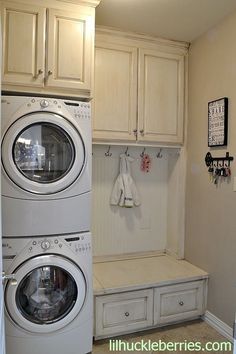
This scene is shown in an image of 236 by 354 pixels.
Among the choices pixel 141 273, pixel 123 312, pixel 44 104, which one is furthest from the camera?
pixel 141 273

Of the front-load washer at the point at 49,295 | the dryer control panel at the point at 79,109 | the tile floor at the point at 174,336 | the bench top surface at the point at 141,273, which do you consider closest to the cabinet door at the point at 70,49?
the dryer control panel at the point at 79,109

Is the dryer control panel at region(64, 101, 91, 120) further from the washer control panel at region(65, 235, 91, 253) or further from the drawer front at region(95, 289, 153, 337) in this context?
the drawer front at region(95, 289, 153, 337)

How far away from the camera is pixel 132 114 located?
2535 mm

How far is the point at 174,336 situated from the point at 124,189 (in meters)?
1.30

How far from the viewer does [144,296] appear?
90.1 inches

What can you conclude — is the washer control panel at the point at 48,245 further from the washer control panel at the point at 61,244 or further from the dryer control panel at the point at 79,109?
the dryer control panel at the point at 79,109

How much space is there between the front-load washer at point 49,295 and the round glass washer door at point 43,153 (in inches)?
14.6

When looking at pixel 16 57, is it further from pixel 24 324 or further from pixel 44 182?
pixel 24 324

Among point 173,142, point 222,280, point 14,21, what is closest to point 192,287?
point 222,280

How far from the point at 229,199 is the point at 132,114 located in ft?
3.60

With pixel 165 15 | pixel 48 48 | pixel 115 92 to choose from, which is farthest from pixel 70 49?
pixel 165 15

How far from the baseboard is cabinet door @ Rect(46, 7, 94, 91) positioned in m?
2.12

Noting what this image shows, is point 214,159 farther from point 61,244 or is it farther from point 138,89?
point 61,244

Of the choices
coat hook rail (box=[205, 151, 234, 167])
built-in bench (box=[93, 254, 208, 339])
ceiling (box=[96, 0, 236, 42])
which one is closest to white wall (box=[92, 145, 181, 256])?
built-in bench (box=[93, 254, 208, 339])
